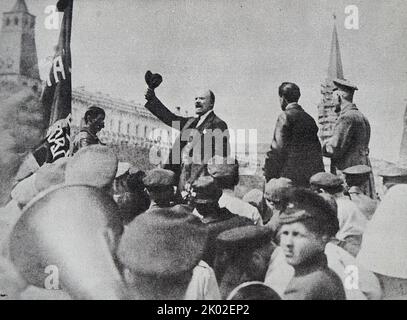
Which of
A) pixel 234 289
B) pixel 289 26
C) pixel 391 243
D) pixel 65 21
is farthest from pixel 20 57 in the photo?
pixel 391 243

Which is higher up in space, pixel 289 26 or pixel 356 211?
pixel 289 26

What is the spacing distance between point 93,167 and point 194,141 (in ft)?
3.62

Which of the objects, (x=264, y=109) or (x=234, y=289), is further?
(x=264, y=109)

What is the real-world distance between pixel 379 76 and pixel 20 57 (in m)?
3.90

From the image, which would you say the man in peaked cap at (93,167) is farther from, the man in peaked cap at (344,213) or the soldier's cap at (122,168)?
the man in peaked cap at (344,213)

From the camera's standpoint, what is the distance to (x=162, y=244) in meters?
5.79

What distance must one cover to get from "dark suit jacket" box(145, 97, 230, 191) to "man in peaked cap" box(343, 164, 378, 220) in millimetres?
1316

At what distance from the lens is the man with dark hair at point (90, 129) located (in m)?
6.23

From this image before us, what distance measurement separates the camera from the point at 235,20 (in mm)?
6277

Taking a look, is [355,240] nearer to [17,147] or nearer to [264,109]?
[264,109]

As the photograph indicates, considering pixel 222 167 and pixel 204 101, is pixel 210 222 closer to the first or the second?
pixel 222 167

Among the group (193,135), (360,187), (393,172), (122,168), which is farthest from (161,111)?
(393,172)

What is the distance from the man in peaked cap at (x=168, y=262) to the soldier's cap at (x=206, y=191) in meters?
0.23

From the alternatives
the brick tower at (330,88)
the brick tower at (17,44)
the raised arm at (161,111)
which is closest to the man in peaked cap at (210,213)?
the raised arm at (161,111)
